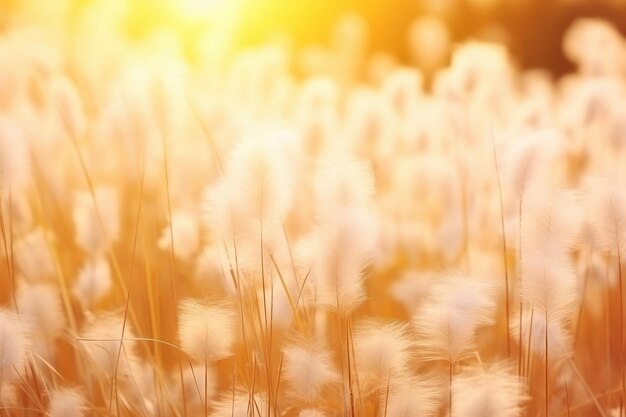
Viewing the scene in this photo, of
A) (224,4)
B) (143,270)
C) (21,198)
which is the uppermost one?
(224,4)

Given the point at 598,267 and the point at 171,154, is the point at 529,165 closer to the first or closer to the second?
the point at 598,267

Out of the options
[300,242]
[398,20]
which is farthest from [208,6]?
[398,20]

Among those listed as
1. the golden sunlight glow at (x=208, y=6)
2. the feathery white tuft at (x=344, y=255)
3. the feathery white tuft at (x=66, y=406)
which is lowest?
the feathery white tuft at (x=66, y=406)

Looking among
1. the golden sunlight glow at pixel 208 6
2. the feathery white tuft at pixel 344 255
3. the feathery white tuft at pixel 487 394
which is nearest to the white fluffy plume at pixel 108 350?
the feathery white tuft at pixel 344 255

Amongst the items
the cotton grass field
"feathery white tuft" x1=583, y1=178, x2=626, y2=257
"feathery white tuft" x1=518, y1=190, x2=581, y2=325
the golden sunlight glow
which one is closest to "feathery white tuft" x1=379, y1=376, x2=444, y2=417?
the cotton grass field

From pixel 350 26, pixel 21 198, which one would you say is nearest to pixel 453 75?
pixel 21 198

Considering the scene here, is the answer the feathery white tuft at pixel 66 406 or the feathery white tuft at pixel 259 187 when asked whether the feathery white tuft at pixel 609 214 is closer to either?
the feathery white tuft at pixel 259 187

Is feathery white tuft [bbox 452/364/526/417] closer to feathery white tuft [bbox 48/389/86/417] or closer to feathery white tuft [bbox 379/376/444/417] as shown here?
feathery white tuft [bbox 379/376/444/417]

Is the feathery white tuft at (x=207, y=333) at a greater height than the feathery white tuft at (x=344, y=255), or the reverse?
the feathery white tuft at (x=344, y=255)
